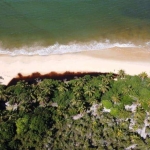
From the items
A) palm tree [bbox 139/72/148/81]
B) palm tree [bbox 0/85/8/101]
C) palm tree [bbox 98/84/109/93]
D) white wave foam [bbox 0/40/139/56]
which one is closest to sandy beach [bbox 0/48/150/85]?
white wave foam [bbox 0/40/139/56]

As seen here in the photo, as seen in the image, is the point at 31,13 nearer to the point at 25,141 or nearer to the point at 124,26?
the point at 124,26

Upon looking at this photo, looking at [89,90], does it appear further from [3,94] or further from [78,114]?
[3,94]

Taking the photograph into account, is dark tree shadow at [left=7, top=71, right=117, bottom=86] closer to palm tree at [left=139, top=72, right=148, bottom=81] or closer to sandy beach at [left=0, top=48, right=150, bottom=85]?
sandy beach at [left=0, top=48, right=150, bottom=85]

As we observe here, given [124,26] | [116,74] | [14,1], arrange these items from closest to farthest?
[116,74]
[124,26]
[14,1]

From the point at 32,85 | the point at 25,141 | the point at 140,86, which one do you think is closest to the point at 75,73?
the point at 32,85

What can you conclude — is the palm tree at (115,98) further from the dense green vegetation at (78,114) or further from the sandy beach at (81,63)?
the sandy beach at (81,63)

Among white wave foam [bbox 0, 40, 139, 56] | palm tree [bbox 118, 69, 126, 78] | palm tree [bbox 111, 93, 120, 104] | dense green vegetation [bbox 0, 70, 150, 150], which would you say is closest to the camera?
dense green vegetation [bbox 0, 70, 150, 150]

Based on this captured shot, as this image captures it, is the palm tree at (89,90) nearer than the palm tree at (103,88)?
Yes

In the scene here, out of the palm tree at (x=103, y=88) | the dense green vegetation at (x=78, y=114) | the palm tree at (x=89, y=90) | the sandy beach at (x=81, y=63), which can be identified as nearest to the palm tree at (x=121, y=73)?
the dense green vegetation at (x=78, y=114)
